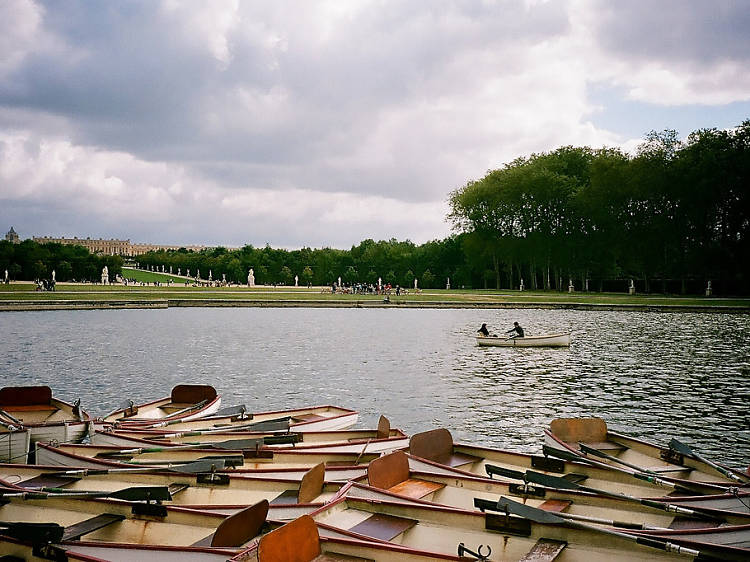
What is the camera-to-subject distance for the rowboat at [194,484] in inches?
381

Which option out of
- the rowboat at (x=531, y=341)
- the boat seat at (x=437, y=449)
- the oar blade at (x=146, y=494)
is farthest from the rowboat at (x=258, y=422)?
the rowboat at (x=531, y=341)

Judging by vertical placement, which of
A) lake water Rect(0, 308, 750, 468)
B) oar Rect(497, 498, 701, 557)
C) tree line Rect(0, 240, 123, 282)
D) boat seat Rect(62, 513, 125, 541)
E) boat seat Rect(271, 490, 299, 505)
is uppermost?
tree line Rect(0, 240, 123, 282)

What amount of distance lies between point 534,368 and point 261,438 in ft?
68.4

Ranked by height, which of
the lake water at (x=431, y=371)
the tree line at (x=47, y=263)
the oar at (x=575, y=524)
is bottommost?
the lake water at (x=431, y=371)

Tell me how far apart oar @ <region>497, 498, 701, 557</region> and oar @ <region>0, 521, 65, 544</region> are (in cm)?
541

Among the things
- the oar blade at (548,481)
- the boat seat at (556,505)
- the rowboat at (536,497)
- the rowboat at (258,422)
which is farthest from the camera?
the rowboat at (258,422)

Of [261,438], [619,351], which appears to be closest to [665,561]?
[261,438]

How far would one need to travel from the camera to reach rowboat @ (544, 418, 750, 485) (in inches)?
453

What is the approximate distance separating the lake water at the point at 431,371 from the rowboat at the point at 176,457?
6781 millimetres

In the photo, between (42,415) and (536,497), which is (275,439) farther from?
(42,415)

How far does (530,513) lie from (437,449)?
4.02 m

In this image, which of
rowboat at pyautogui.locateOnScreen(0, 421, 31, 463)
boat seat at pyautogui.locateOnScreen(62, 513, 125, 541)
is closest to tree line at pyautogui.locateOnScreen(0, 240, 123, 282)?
rowboat at pyautogui.locateOnScreen(0, 421, 31, 463)

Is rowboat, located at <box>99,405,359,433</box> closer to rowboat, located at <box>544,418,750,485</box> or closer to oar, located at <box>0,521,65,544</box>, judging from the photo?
rowboat, located at <box>544,418,750,485</box>

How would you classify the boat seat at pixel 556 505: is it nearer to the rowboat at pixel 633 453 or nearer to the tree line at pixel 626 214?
the rowboat at pixel 633 453
